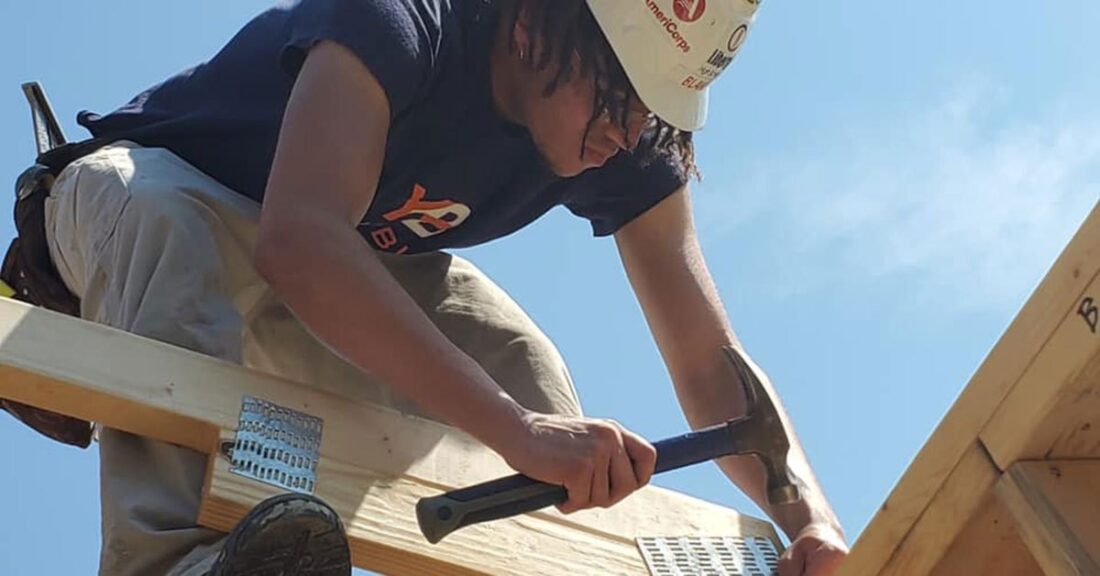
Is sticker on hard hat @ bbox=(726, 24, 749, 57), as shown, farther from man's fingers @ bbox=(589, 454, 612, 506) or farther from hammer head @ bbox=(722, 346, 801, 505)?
man's fingers @ bbox=(589, 454, 612, 506)

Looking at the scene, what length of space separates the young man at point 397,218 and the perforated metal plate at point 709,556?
2.8 inches

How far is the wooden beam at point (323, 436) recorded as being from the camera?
293 centimetres

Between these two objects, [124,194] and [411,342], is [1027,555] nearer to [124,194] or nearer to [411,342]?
Answer: [411,342]

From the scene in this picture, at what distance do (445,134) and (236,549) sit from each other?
1304 mm

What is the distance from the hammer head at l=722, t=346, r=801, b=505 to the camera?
312 centimetres

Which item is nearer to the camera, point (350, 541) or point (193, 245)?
point (350, 541)

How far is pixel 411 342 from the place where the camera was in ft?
9.52

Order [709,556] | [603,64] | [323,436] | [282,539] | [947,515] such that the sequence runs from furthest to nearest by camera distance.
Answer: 1. [603,64]
2. [709,556]
3. [323,436]
4. [282,539]
5. [947,515]

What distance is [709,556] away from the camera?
3383mm

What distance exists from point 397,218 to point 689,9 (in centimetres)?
80

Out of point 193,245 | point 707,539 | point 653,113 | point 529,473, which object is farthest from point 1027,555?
point 193,245

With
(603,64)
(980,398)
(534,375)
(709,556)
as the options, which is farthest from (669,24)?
(980,398)

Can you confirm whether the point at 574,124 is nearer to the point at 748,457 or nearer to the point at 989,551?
the point at 748,457

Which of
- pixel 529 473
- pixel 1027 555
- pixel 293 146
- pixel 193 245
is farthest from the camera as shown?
pixel 193 245
